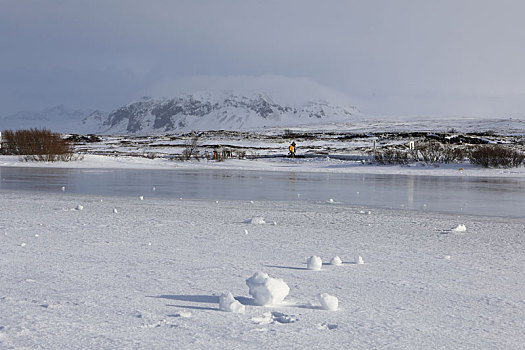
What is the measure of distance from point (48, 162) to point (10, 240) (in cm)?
2948

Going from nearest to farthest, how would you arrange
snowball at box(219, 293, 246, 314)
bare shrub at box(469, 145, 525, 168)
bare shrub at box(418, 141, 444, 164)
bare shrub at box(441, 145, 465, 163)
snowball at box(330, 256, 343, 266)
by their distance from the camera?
snowball at box(219, 293, 246, 314)
snowball at box(330, 256, 343, 266)
bare shrub at box(469, 145, 525, 168)
bare shrub at box(441, 145, 465, 163)
bare shrub at box(418, 141, 444, 164)

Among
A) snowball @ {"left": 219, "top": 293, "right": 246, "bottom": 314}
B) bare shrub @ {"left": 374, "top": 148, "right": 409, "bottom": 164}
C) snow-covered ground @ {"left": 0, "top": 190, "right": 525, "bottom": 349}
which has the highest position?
bare shrub @ {"left": 374, "top": 148, "right": 409, "bottom": 164}

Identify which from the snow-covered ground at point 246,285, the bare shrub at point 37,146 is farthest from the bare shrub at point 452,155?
the snow-covered ground at point 246,285

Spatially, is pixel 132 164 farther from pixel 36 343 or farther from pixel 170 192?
pixel 36 343

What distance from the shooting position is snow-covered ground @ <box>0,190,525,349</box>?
316 cm

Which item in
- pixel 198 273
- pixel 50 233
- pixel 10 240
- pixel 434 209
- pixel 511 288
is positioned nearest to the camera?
pixel 511 288

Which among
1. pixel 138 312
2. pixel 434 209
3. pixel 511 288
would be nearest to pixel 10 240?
pixel 138 312

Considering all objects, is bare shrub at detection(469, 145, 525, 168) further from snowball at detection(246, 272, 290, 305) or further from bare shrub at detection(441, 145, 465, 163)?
snowball at detection(246, 272, 290, 305)

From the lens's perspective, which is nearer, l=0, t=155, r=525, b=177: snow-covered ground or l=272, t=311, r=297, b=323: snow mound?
l=272, t=311, r=297, b=323: snow mound

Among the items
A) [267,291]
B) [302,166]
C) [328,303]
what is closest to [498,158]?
[302,166]

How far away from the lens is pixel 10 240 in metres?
6.19

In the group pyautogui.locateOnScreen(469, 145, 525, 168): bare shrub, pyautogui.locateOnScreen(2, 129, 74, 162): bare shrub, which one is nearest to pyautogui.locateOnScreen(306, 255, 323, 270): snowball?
pyautogui.locateOnScreen(469, 145, 525, 168): bare shrub

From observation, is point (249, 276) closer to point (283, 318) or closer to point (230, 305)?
point (230, 305)

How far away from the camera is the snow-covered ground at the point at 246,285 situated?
10.4 feet
